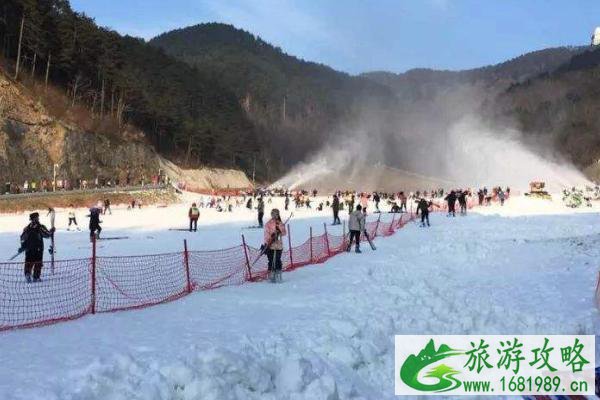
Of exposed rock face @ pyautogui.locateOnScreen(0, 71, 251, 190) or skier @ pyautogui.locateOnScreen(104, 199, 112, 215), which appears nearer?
skier @ pyautogui.locateOnScreen(104, 199, 112, 215)

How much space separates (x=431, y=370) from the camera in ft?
24.5

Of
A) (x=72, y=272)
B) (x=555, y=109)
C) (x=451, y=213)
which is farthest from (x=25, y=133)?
(x=555, y=109)

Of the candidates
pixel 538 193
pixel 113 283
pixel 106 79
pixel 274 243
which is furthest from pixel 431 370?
pixel 106 79

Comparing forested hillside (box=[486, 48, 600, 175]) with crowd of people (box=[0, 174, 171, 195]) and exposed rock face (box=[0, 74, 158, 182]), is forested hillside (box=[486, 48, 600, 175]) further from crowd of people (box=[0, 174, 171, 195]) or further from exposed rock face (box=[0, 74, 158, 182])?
exposed rock face (box=[0, 74, 158, 182])

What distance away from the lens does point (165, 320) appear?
8.90 metres

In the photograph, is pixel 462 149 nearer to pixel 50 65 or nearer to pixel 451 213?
pixel 50 65

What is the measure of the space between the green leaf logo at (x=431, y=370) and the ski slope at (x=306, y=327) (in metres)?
0.25

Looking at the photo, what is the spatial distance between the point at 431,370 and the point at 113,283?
7.10m

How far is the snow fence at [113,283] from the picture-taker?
9.85m

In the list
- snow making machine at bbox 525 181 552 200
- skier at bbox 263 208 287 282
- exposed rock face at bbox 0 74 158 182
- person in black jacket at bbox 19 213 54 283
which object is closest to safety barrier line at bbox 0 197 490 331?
person in black jacket at bbox 19 213 54 283

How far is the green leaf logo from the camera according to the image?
23.7 feet

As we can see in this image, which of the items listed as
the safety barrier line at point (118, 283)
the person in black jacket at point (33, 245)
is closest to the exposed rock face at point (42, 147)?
the safety barrier line at point (118, 283)

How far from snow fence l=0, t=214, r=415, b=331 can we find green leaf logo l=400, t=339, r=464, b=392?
5.10m

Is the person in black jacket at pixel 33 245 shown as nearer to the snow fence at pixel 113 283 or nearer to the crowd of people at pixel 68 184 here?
the snow fence at pixel 113 283
